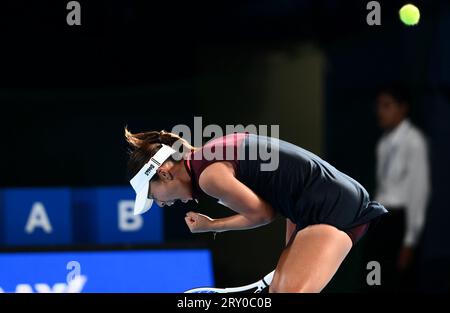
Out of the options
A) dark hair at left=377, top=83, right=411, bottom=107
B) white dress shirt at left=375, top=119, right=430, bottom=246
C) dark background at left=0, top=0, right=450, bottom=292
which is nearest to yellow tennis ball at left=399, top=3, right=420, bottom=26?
dark background at left=0, top=0, right=450, bottom=292

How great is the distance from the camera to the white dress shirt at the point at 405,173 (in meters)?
4.76

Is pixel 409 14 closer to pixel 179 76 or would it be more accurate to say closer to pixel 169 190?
pixel 179 76

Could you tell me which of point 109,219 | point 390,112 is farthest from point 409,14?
point 109,219

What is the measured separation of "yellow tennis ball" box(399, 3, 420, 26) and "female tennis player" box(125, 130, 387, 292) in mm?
1363

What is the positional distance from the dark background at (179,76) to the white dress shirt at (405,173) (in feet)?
0.88

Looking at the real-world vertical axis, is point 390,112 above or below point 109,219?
above

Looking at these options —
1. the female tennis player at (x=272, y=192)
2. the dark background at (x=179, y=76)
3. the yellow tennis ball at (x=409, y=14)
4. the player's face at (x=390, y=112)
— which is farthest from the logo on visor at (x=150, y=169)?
the player's face at (x=390, y=112)

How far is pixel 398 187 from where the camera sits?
15.9ft

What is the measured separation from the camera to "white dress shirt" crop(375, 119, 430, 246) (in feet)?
15.6

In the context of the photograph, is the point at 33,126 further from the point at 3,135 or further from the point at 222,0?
the point at 222,0

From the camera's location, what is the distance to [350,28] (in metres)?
5.19

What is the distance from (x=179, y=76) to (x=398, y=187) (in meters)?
1.14

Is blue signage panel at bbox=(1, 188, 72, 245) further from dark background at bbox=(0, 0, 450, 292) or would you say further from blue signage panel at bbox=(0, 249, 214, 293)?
blue signage panel at bbox=(0, 249, 214, 293)

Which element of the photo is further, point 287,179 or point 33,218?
point 33,218
